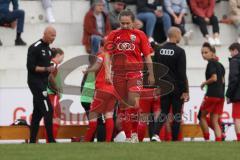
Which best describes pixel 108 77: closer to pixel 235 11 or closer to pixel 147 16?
pixel 147 16

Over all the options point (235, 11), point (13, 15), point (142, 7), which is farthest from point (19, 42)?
point (235, 11)

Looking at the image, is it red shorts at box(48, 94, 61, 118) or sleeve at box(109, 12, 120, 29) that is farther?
sleeve at box(109, 12, 120, 29)

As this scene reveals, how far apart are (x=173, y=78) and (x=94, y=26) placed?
216 inches

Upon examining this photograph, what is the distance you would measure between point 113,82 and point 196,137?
389 cm

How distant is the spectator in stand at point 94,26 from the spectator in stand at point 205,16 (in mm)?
2422

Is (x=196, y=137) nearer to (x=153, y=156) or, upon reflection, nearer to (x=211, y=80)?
(x=211, y=80)

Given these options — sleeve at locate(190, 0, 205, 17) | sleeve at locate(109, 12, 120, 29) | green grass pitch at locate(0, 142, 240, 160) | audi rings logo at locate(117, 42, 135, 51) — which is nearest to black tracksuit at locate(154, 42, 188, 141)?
audi rings logo at locate(117, 42, 135, 51)

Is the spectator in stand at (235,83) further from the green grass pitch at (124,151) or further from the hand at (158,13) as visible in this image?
the hand at (158,13)

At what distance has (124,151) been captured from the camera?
12891 millimetres

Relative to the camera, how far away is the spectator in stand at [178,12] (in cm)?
2278

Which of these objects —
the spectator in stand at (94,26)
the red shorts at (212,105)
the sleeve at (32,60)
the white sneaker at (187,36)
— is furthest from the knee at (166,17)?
the sleeve at (32,60)

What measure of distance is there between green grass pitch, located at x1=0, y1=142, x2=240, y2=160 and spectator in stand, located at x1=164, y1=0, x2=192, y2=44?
28.2 feet

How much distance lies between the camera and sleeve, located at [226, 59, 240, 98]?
17.2m

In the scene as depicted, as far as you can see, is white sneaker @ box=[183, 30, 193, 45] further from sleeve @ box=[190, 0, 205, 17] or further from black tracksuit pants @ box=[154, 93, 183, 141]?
black tracksuit pants @ box=[154, 93, 183, 141]
